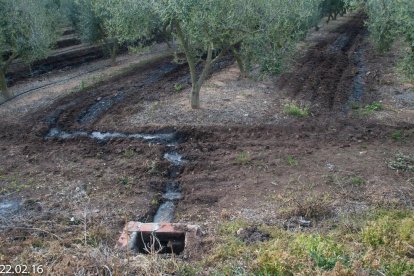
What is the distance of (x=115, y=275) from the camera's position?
6.43 meters

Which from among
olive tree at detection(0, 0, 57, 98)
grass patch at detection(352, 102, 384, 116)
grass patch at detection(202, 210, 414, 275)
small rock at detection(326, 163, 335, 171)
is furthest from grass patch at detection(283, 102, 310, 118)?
olive tree at detection(0, 0, 57, 98)

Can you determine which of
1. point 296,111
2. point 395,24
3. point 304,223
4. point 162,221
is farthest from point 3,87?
point 395,24

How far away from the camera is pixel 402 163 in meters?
12.0

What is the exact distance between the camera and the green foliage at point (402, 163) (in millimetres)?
11828

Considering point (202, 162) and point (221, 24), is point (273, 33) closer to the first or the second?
point (221, 24)

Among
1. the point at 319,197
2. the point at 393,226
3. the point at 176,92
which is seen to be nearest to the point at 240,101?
the point at 176,92

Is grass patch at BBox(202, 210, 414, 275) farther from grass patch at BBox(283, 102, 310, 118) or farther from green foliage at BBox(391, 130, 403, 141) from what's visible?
grass patch at BBox(283, 102, 310, 118)

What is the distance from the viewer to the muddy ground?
31.7ft

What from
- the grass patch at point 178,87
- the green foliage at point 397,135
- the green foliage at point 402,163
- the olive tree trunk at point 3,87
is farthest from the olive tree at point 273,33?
the olive tree trunk at point 3,87

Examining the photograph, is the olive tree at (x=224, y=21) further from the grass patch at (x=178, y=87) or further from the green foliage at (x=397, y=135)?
the green foliage at (x=397, y=135)

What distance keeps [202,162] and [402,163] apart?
18.8 feet

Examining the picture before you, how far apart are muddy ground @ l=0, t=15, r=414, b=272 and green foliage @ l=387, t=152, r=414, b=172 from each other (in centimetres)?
22

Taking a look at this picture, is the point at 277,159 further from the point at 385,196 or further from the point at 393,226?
the point at 393,226

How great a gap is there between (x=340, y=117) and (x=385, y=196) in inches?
230
